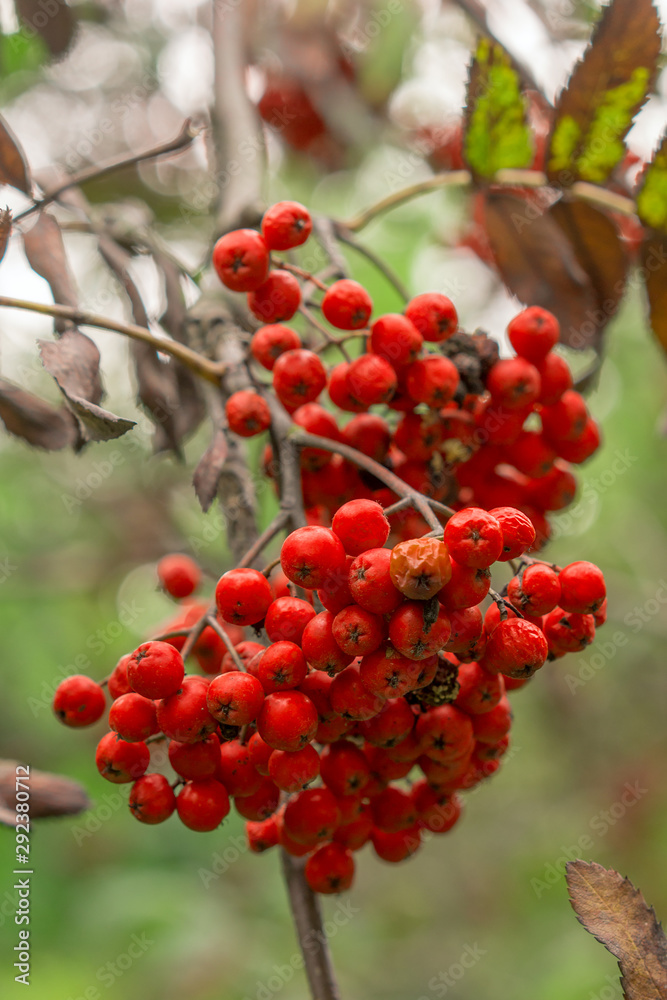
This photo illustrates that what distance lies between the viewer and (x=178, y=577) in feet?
6.98

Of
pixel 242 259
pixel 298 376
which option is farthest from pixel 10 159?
pixel 298 376

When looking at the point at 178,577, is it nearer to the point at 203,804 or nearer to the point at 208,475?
the point at 208,475

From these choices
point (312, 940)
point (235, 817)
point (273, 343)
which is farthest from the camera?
point (235, 817)

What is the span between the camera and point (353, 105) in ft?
12.8

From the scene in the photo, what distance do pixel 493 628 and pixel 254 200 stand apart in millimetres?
1417

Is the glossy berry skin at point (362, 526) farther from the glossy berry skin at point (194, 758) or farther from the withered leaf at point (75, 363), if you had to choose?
the withered leaf at point (75, 363)

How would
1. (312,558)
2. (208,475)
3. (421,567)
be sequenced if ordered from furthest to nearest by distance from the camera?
(208,475) → (312,558) → (421,567)

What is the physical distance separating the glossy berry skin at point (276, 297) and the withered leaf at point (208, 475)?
0.30 metres

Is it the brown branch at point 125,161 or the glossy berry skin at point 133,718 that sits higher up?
the brown branch at point 125,161

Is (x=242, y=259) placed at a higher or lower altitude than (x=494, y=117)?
lower

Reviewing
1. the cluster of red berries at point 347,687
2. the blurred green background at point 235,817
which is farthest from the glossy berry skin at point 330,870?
the blurred green background at point 235,817

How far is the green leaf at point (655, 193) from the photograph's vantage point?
1836 mm

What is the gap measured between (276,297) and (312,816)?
3.27ft

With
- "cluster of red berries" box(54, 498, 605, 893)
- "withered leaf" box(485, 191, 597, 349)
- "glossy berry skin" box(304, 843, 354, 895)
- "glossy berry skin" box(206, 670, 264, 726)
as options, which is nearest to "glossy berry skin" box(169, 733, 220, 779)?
"cluster of red berries" box(54, 498, 605, 893)
